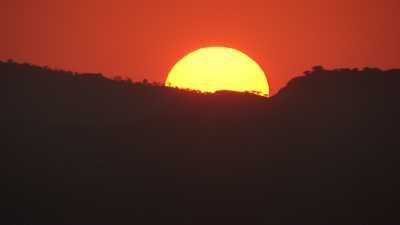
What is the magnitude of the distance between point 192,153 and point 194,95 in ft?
35.9

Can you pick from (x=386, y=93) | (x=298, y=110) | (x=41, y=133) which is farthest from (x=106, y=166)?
(x=386, y=93)

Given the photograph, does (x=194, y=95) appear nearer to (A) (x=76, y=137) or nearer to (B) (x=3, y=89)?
(A) (x=76, y=137)

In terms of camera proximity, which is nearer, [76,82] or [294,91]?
[294,91]

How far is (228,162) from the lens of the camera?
185 feet

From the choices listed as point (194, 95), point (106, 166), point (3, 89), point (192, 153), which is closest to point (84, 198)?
point (106, 166)

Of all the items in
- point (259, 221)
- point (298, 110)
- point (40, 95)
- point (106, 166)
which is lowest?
point (259, 221)

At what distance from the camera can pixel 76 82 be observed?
8144 centimetres

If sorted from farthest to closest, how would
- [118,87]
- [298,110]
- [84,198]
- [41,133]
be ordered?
[118,87]
[41,133]
[298,110]
[84,198]

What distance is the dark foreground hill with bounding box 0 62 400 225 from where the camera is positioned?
174 feet

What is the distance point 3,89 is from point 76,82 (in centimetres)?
718

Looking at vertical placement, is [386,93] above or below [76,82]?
below

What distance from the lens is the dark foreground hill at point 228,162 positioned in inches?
2083

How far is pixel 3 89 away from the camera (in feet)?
264

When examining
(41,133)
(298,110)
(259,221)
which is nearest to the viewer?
(259,221)
